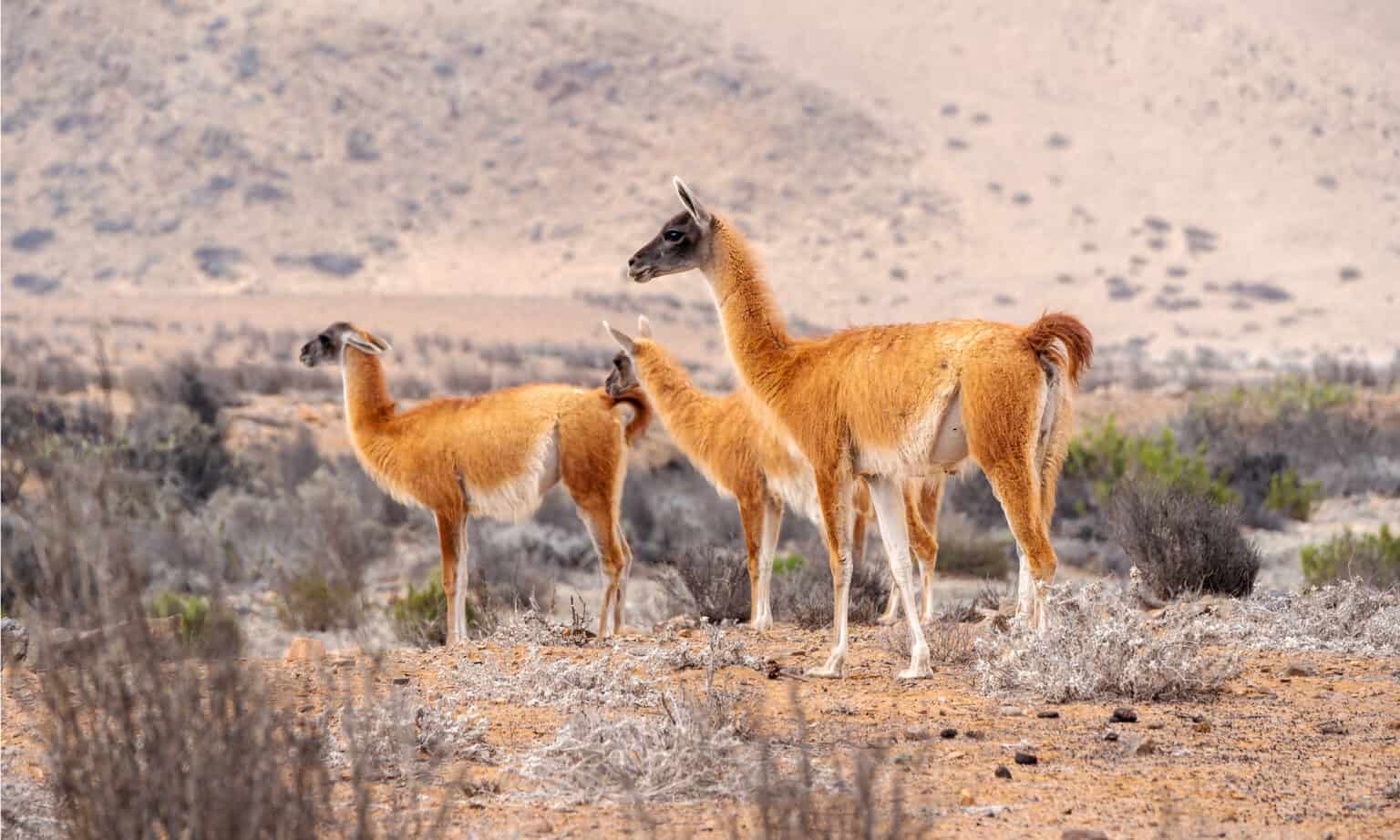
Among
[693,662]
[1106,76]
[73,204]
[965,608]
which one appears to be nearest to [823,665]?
[693,662]

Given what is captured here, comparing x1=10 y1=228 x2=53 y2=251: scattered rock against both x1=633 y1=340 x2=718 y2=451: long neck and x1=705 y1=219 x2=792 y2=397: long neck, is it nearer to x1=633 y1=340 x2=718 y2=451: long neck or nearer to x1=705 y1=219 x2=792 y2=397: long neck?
x1=633 y1=340 x2=718 y2=451: long neck

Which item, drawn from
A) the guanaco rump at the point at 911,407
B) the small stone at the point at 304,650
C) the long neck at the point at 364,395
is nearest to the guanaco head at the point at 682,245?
the guanaco rump at the point at 911,407

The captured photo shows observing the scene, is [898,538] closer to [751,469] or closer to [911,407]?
[911,407]

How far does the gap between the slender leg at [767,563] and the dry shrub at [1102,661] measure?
3.14m

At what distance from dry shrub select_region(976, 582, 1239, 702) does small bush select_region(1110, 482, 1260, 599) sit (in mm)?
3616

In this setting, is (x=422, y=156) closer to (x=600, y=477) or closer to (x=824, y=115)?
(x=824, y=115)

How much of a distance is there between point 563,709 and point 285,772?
161 centimetres

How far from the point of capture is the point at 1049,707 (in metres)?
6.62

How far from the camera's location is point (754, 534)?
10.6m

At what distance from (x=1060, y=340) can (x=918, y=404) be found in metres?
0.73

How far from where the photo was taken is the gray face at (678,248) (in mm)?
8531

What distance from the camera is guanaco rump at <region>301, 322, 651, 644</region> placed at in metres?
10.4

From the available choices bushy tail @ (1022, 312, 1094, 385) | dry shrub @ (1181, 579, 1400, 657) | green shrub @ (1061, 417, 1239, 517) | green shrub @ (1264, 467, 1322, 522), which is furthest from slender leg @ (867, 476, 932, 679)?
green shrub @ (1264, 467, 1322, 522)

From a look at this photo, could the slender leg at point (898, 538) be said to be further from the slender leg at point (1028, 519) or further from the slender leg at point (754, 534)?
the slender leg at point (754, 534)
